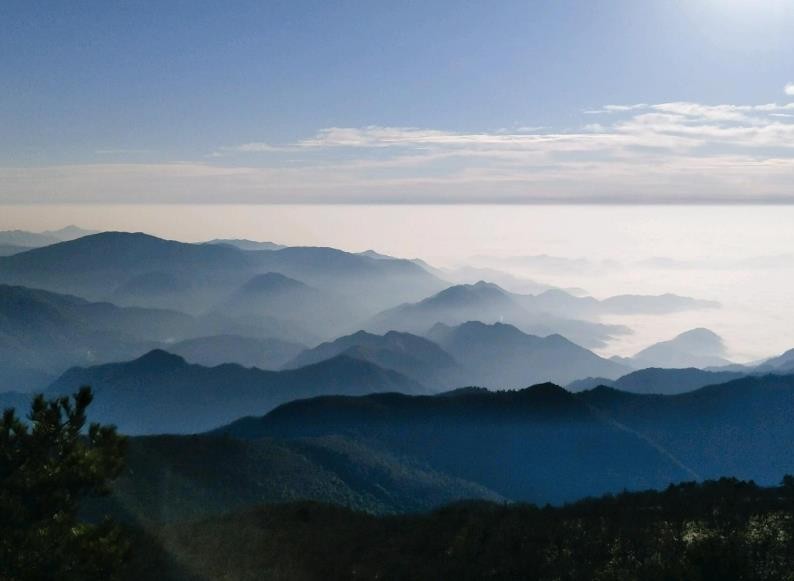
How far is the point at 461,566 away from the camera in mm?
24922

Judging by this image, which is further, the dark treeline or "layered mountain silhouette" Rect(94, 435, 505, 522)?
"layered mountain silhouette" Rect(94, 435, 505, 522)

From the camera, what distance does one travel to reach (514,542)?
2594 cm

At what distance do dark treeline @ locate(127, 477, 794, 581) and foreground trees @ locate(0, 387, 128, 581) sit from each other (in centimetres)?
687

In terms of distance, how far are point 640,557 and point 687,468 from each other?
97264mm

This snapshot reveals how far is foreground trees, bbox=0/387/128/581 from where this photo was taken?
17.5m

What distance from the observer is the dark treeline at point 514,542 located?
64.0 feet

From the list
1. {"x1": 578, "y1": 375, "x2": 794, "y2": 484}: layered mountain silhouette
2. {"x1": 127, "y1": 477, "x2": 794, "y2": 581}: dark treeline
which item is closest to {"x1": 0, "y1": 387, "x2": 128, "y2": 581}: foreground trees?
{"x1": 127, "y1": 477, "x2": 794, "y2": 581}: dark treeline

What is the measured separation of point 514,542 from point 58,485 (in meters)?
16.2

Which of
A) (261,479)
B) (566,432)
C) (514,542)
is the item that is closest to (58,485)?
(514,542)

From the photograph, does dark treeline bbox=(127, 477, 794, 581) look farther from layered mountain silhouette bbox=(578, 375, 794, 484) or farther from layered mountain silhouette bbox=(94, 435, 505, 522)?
layered mountain silhouette bbox=(578, 375, 794, 484)

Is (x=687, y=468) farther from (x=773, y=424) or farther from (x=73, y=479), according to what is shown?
(x=73, y=479)

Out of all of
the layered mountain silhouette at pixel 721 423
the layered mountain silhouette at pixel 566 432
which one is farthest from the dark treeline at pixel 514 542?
the layered mountain silhouette at pixel 721 423

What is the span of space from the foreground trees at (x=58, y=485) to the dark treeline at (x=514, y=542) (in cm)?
687

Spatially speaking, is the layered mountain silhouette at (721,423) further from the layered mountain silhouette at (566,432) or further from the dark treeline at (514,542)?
the dark treeline at (514,542)
